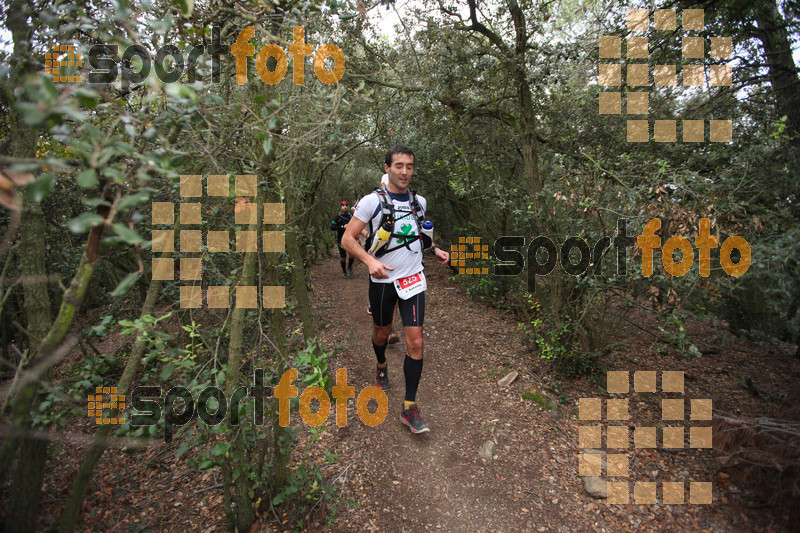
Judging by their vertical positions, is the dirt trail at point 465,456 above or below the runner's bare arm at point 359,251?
below

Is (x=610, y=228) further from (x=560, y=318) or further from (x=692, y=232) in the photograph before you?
(x=560, y=318)

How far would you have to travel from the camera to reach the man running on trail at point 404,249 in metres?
3.38

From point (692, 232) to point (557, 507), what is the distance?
2513 mm

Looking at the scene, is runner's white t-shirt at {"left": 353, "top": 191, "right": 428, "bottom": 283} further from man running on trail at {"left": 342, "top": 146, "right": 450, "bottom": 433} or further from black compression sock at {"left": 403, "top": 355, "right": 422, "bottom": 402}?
black compression sock at {"left": 403, "top": 355, "right": 422, "bottom": 402}

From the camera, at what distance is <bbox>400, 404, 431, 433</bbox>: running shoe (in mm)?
3389

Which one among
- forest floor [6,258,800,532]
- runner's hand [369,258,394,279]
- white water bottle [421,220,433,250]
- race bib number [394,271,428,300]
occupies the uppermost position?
white water bottle [421,220,433,250]

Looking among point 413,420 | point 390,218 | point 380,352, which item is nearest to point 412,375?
point 413,420

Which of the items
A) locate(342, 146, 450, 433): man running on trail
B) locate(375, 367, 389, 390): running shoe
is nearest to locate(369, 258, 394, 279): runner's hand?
locate(342, 146, 450, 433): man running on trail

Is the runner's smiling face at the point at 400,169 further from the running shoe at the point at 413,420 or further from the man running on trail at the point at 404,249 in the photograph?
the running shoe at the point at 413,420

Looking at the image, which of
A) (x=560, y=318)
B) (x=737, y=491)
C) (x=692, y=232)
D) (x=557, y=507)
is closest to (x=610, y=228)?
(x=692, y=232)

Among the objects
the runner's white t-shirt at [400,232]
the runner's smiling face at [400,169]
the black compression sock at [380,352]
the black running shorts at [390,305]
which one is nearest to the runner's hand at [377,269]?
the runner's white t-shirt at [400,232]

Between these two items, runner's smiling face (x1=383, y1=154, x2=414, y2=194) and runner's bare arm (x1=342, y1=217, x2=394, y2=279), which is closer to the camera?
runner's bare arm (x1=342, y1=217, x2=394, y2=279)

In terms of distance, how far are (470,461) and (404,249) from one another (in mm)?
1948

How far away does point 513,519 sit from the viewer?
2.72 m
